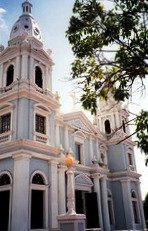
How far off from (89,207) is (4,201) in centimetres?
702

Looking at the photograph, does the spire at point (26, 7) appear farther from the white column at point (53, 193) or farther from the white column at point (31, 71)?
the white column at point (53, 193)

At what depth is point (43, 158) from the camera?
16.8 meters

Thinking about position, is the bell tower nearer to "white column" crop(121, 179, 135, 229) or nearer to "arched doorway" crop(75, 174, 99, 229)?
"white column" crop(121, 179, 135, 229)

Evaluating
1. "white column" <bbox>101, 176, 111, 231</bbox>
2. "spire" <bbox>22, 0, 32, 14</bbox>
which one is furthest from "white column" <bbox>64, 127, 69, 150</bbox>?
"spire" <bbox>22, 0, 32, 14</bbox>

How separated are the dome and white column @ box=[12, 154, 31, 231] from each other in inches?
353

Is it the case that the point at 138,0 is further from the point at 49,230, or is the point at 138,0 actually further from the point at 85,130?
the point at 85,130

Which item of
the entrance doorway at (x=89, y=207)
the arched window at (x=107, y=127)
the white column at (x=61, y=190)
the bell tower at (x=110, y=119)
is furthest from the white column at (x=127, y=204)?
the white column at (x=61, y=190)

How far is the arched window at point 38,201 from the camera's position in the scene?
612 inches

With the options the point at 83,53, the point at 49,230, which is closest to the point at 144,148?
the point at 83,53

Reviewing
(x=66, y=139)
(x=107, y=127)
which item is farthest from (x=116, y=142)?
(x=66, y=139)

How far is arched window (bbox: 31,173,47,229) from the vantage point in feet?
51.0

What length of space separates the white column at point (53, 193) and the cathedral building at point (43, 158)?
52 mm

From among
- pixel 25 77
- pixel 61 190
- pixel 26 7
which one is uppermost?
pixel 26 7

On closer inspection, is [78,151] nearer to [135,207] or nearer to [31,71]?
[31,71]
